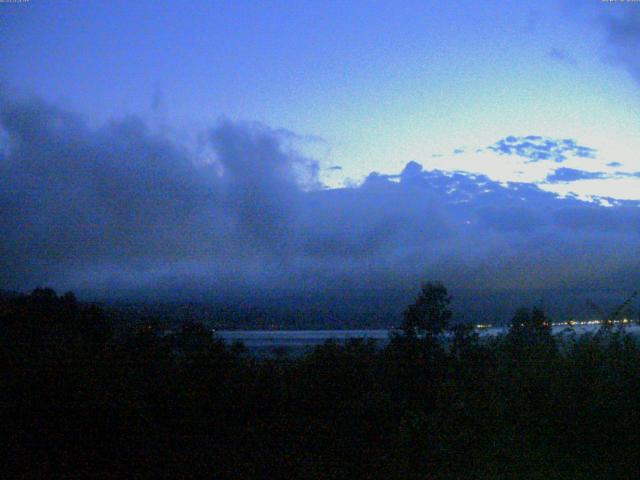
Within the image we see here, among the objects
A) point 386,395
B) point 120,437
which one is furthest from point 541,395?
→ point 120,437

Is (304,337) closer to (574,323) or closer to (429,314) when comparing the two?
(429,314)

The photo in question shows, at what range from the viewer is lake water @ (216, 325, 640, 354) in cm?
785

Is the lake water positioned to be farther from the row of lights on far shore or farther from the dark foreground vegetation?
the dark foreground vegetation

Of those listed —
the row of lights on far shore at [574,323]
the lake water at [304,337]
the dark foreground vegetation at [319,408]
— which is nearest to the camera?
the dark foreground vegetation at [319,408]

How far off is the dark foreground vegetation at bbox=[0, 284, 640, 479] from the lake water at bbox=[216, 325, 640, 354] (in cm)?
20

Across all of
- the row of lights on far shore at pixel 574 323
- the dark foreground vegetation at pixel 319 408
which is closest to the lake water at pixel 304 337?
the row of lights on far shore at pixel 574 323

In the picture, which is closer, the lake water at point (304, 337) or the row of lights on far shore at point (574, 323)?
the row of lights on far shore at point (574, 323)

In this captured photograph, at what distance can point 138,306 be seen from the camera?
984 cm

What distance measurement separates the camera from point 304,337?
28.3 ft

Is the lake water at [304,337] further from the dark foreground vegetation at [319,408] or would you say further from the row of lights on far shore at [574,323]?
the dark foreground vegetation at [319,408]

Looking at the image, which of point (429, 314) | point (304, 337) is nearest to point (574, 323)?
point (429, 314)

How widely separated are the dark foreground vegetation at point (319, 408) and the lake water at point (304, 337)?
0.64 ft

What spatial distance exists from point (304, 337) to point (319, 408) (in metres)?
1.82

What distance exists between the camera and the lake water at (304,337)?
7848 millimetres
